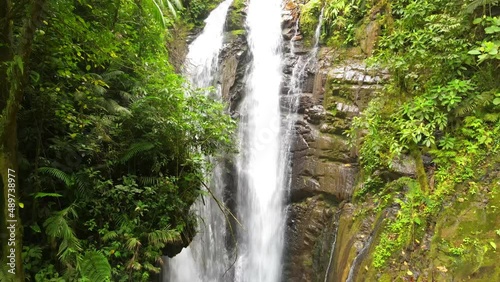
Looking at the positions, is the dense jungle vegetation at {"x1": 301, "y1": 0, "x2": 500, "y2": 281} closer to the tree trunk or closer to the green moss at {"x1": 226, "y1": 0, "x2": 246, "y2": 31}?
the tree trunk

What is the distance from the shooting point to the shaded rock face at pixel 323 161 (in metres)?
7.14

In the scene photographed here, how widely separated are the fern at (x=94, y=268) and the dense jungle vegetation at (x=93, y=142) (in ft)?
0.04

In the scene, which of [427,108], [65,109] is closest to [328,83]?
[427,108]

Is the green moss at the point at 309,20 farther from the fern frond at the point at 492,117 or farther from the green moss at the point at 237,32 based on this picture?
the fern frond at the point at 492,117

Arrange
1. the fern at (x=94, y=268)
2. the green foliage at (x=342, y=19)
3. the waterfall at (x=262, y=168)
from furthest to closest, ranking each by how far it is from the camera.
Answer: the waterfall at (x=262, y=168)
the green foliage at (x=342, y=19)
the fern at (x=94, y=268)

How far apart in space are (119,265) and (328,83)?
663 cm

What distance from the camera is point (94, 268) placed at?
10.8 ft

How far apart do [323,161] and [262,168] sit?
213cm

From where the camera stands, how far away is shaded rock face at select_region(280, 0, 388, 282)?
7.14 meters

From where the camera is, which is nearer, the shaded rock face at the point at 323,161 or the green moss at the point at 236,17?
the shaded rock face at the point at 323,161

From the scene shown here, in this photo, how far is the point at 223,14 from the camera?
12273mm

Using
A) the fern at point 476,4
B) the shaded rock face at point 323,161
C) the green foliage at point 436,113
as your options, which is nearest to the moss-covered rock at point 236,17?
the shaded rock face at point 323,161

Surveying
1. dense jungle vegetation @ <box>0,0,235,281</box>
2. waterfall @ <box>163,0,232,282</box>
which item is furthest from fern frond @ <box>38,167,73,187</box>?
waterfall @ <box>163,0,232,282</box>

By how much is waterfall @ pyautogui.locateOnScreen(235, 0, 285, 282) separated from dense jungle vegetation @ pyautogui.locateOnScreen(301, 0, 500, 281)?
3084 mm
